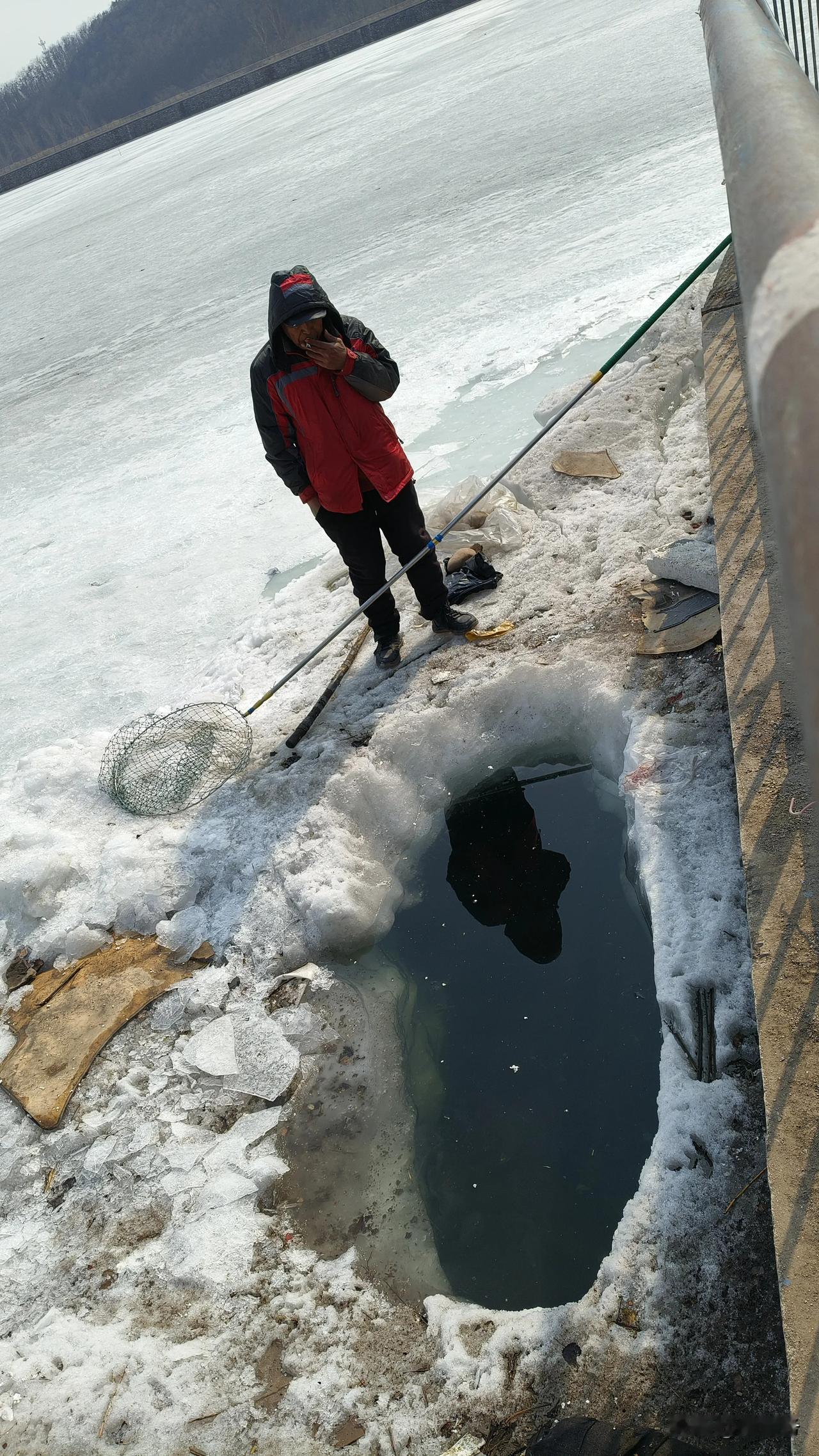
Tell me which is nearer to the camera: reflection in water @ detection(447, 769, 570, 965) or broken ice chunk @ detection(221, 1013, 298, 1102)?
broken ice chunk @ detection(221, 1013, 298, 1102)

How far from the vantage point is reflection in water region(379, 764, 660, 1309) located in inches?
105

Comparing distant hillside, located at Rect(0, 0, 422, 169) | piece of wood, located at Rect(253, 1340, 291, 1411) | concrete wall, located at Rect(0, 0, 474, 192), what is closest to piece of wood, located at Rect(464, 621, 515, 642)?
piece of wood, located at Rect(253, 1340, 291, 1411)

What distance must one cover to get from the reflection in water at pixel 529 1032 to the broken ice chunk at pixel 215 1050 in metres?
0.64

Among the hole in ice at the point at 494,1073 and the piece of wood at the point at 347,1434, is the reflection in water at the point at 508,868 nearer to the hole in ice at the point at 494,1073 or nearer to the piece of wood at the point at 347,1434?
the hole in ice at the point at 494,1073

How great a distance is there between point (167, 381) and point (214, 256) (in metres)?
5.30

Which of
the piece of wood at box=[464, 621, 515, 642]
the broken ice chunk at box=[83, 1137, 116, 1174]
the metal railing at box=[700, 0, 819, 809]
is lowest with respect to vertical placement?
the broken ice chunk at box=[83, 1137, 116, 1174]

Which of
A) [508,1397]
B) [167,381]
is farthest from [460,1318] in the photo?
[167,381]

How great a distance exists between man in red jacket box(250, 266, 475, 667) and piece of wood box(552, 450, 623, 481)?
1.28 m

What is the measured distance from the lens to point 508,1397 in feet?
7.07

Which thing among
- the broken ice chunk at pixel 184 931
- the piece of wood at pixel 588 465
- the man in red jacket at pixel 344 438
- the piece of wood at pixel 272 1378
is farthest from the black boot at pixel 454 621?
the piece of wood at pixel 272 1378

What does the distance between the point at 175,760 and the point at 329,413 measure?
1839 mm

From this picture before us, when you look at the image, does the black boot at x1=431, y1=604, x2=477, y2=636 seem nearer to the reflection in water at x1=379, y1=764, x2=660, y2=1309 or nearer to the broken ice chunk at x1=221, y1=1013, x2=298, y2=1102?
the reflection in water at x1=379, y1=764, x2=660, y2=1309

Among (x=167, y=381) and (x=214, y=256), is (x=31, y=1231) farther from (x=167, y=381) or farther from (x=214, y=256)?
(x=214, y=256)

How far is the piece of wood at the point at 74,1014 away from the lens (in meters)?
3.41
